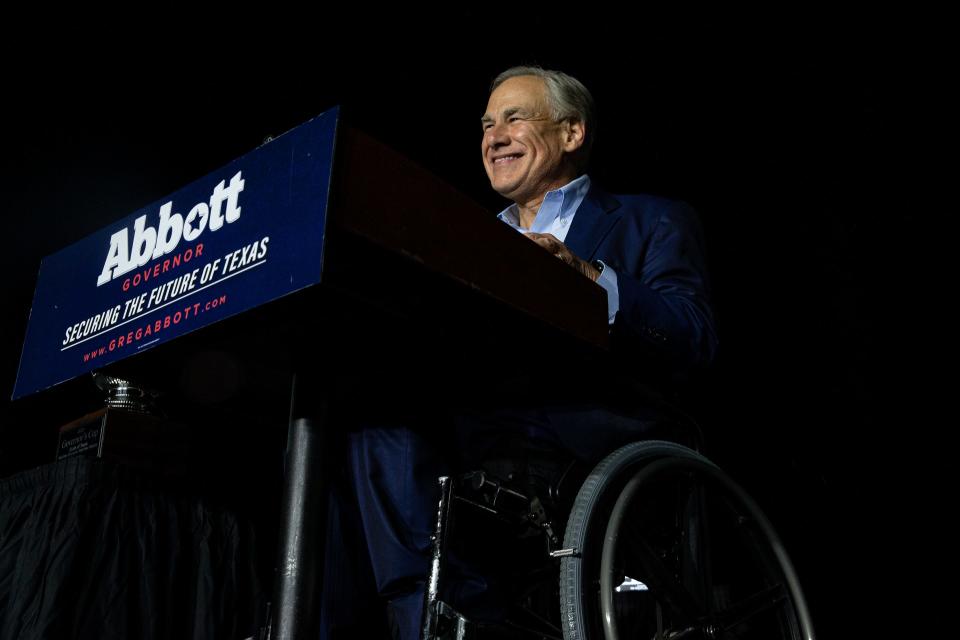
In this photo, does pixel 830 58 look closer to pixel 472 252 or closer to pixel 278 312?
pixel 472 252

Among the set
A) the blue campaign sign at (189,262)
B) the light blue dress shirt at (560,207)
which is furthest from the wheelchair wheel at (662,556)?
the light blue dress shirt at (560,207)

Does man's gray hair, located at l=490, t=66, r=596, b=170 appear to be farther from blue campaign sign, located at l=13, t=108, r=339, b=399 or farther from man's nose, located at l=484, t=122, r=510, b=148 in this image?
blue campaign sign, located at l=13, t=108, r=339, b=399

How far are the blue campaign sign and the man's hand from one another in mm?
382

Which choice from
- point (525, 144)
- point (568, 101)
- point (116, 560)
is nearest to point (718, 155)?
point (568, 101)

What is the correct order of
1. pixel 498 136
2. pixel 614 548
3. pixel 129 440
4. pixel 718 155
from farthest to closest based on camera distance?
pixel 718 155, pixel 498 136, pixel 129 440, pixel 614 548

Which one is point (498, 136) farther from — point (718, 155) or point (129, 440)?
point (129, 440)

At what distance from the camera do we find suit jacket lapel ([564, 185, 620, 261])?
1515 millimetres

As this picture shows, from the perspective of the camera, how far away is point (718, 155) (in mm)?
2453

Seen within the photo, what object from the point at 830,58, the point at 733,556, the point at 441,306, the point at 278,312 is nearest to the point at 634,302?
the point at 441,306

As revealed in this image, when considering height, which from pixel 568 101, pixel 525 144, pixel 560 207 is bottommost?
pixel 560 207

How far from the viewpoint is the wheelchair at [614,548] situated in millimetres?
1053

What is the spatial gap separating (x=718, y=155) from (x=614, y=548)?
1652 millimetres

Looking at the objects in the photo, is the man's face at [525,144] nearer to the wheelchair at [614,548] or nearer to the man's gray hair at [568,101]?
the man's gray hair at [568,101]

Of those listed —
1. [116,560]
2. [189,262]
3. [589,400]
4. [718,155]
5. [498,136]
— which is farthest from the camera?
[718,155]
